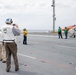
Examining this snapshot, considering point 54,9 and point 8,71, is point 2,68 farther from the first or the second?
point 54,9

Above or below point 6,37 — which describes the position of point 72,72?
below

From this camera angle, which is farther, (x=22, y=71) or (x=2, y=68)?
(x=2, y=68)

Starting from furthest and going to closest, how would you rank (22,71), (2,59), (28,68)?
(2,59), (28,68), (22,71)

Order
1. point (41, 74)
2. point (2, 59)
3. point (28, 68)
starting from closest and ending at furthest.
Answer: point (41, 74) < point (28, 68) < point (2, 59)

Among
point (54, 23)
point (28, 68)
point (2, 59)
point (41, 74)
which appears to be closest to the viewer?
point (41, 74)

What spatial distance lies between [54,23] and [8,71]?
47.8 meters

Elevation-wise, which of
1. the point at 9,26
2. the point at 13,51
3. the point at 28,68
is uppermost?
the point at 9,26

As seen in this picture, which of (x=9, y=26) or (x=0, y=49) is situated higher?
(x=9, y=26)

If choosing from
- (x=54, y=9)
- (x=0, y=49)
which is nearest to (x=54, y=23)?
(x=54, y=9)

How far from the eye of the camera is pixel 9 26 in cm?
1088

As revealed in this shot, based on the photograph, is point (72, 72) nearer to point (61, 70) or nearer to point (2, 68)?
point (61, 70)

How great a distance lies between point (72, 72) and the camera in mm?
10945

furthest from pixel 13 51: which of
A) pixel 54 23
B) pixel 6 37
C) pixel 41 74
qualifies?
pixel 54 23

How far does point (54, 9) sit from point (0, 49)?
4547cm
